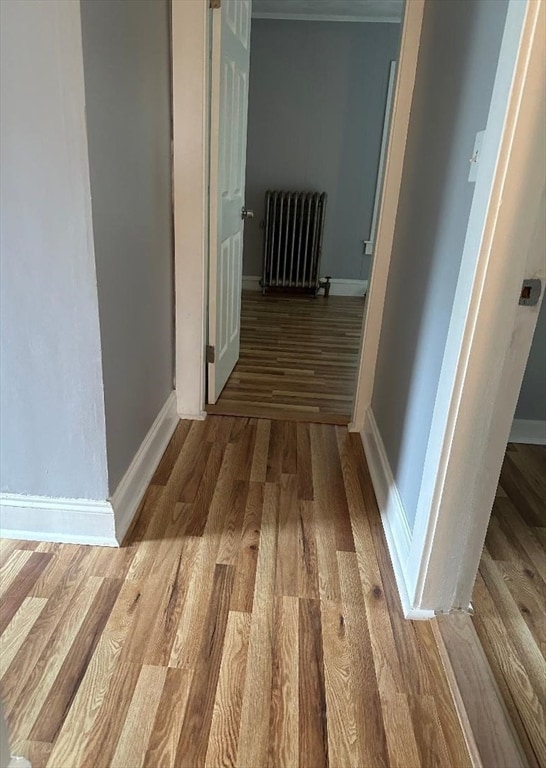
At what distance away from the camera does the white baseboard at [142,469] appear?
166cm

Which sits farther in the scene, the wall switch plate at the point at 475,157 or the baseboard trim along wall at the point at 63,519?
the baseboard trim along wall at the point at 63,519

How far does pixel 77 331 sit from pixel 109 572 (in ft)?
2.26

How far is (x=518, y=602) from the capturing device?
1484 mm

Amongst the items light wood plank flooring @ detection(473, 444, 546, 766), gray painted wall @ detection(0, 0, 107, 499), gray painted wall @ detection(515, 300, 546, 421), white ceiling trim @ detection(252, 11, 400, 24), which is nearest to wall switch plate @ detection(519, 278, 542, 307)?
light wood plank flooring @ detection(473, 444, 546, 766)

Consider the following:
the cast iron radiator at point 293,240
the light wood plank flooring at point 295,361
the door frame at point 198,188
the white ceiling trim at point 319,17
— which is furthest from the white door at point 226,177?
the white ceiling trim at point 319,17

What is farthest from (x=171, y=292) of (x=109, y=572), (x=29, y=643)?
(x=29, y=643)

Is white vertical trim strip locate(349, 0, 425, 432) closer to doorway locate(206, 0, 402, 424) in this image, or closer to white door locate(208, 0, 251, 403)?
white door locate(208, 0, 251, 403)

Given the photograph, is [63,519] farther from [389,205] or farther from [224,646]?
[389,205]

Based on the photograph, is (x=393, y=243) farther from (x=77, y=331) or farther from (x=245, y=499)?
(x=77, y=331)

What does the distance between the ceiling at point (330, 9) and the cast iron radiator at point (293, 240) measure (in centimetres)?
143

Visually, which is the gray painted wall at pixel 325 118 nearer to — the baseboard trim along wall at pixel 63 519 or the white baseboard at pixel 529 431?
the white baseboard at pixel 529 431

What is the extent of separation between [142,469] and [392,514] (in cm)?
88

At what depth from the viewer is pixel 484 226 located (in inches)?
42.6

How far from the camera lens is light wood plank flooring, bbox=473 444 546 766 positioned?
46.9 inches
